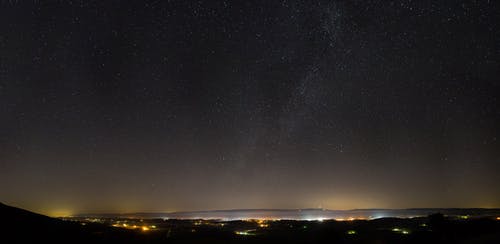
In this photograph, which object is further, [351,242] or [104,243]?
[351,242]

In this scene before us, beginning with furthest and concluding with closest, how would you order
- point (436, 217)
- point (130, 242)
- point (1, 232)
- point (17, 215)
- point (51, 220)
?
point (436, 217)
point (130, 242)
point (51, 220)
point (17, 215)
point (1, 232)

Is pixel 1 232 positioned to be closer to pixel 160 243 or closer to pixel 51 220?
pixel 51 220

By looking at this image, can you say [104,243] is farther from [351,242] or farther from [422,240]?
[422,240]

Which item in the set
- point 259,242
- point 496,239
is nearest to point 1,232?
point 259,242

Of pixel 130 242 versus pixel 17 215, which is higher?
pixel 17 215

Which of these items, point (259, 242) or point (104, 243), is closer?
point (104, 243)

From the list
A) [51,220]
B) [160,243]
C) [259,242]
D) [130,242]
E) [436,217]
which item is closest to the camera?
[51,220]

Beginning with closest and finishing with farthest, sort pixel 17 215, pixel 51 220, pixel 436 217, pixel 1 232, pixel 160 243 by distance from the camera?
pixel 1 232 < pixel 17 215 < pixel 51 220 < pixel 160 243 < pixel 436 217

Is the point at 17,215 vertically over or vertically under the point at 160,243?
over

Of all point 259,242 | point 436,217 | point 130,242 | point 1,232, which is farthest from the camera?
point 436,217

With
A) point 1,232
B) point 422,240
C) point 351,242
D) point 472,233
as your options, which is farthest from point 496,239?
point 1,232
